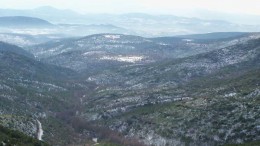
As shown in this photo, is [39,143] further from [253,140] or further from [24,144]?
[253,140]

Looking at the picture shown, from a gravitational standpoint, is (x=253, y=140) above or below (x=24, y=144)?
below

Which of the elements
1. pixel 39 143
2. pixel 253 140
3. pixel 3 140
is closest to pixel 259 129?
pixel 253 140

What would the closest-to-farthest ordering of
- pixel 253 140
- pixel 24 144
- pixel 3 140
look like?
pixel 3 140 → pixel 24 144 → pixel 253 140

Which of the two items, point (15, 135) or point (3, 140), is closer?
point (3, 140)

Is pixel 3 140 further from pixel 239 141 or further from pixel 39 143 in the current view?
pixel 239 141

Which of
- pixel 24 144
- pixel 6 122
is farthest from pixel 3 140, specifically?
pixel 6 122

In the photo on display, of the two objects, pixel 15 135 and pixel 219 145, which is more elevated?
pixel 15 135

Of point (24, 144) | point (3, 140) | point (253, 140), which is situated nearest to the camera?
point (3, 140)

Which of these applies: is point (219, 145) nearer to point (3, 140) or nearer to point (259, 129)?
point (259, 129)

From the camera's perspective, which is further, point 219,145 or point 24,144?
point 219,145
